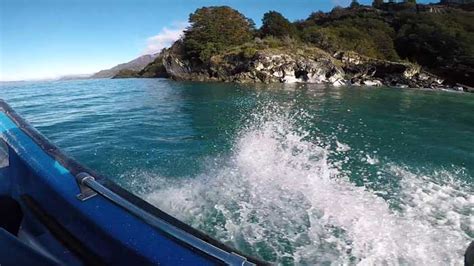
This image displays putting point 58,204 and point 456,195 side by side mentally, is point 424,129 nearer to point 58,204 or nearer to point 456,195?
point 456,195

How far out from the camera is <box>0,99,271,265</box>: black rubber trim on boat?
2.42 meters

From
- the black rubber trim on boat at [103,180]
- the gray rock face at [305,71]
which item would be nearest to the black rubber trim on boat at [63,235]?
the black rubber trim on boat at [103,180]

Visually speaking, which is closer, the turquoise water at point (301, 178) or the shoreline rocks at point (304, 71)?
the turquoise water at point (301, 178)

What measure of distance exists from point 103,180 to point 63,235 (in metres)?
0.78

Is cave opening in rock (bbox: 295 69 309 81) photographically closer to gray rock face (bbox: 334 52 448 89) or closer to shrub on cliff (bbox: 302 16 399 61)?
gray rock face (bbox: 334 52 448 89)

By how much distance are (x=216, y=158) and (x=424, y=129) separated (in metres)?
13.4

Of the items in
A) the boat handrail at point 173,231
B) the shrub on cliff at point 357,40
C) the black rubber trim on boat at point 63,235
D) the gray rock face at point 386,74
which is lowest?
the gray rock face at point 386,74

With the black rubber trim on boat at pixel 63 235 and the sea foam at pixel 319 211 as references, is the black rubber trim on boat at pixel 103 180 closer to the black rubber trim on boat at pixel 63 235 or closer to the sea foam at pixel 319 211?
the black rubber trim on boat at pixel 63 235

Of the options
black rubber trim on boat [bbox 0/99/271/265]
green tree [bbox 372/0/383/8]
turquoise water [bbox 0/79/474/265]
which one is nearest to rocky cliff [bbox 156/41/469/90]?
turquoise water [bbox 0/79/474/265]

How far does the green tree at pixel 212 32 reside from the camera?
7374cm

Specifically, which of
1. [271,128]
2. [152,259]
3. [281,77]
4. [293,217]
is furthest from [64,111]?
[281,77]

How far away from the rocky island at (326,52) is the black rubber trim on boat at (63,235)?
5560 centimetres

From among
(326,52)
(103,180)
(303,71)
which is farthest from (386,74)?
(103,180)

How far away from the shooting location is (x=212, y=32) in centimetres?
7631
